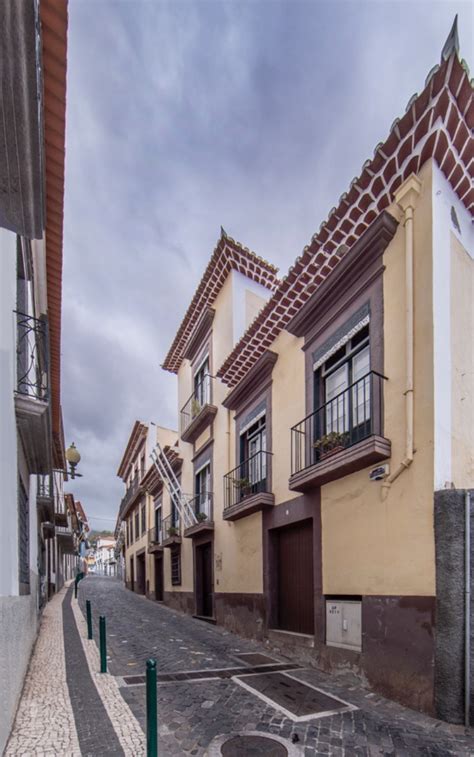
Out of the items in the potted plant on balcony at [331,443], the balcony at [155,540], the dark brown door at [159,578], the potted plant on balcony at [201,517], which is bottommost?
the dark brown door at [159,578]

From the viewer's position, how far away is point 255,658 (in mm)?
8148

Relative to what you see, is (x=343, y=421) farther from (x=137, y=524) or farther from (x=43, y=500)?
→ (x=137, y=524)

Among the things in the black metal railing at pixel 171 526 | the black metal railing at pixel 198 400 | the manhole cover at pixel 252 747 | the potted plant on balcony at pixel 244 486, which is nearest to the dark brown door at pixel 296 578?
the potted plant on balcony at pixel 244 486

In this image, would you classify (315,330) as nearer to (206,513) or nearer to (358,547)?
(358,547)

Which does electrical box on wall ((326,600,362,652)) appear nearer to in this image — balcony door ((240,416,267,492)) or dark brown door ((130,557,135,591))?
balcony door ((240,416,267,492))

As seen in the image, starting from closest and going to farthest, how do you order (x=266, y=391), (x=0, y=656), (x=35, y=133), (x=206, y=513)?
(x=35, y=133) < (x=0, y=656) < (x=266, y=391) < (x=206, y=513)

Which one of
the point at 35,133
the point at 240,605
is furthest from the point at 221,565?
the point at 35,133

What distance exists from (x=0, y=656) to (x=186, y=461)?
13.2m

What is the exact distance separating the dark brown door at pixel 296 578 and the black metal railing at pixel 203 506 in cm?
426

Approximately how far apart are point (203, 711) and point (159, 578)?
17.3 m

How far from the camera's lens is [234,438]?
41.0 feet

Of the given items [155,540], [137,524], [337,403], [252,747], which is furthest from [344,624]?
[137,524]

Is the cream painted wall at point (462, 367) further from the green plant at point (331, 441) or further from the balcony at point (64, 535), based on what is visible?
the balcony at point (64, 535)

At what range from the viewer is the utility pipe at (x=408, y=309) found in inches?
226
